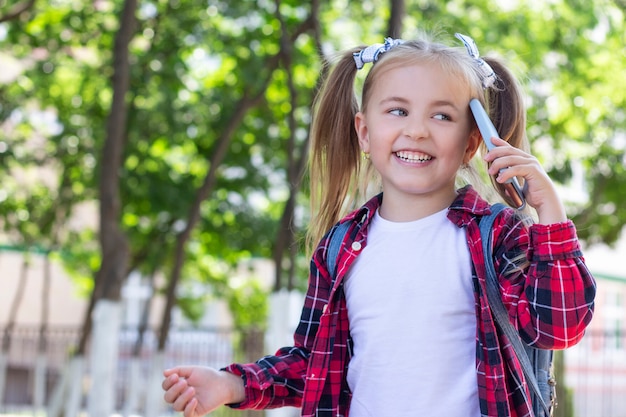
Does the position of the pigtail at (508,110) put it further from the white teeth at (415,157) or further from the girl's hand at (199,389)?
the girl's hand at (199,389)

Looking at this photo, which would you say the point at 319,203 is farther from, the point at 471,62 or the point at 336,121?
the point at 471,62

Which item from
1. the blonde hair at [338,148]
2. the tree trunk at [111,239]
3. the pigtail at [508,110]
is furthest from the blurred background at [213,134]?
the pigtail at [508,110]

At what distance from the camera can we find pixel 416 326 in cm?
251

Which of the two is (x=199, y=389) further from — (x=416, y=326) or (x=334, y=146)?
(x=334, y=146)

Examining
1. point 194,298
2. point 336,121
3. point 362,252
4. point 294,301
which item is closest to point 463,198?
point 362,252

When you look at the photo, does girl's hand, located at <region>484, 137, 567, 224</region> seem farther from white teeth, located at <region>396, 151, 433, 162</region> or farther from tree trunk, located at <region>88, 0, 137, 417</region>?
tree trunk, located at <region>88, 0, 137, 417</region>

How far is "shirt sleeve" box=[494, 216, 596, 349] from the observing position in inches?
88.4

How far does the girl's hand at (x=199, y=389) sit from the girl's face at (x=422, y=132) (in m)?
0.62

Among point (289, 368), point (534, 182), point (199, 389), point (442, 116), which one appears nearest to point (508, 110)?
point (442, 116)

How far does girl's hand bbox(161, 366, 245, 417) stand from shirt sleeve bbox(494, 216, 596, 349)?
2.59 feet

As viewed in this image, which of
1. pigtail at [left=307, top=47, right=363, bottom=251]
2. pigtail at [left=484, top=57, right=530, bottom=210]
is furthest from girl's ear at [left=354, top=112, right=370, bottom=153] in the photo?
pigtail at [left=484, top=57, right=530, bottom=210]

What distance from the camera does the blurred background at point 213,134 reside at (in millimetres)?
12039

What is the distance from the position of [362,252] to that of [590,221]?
14659 mm

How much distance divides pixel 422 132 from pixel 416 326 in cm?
48
